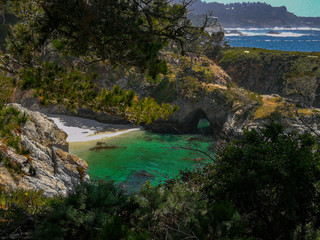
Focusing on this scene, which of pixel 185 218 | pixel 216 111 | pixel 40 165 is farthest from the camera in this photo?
pixel 216 111

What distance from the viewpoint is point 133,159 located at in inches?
823

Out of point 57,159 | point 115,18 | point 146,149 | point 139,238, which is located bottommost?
point 146,149

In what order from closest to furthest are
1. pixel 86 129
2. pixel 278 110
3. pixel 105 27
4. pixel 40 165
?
pixel 105 27 < pixel 40 165 < pixel 278 110 < pixel 86 129

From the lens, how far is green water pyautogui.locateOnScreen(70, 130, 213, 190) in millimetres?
17547

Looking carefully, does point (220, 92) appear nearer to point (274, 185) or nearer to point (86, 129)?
point (86, 129)

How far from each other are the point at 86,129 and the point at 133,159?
33.1 feet

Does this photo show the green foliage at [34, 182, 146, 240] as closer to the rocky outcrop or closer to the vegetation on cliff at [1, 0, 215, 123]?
the vegetation on cliff at [1, 0, 215, 123]

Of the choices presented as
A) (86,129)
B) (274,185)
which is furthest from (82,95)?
(86,129)

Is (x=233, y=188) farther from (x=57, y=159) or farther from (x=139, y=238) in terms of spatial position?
(x=57, y=159)

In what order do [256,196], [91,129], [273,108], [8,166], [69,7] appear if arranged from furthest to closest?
1. [91,129]
2. [273,108]
3. [8,166]
4. [69,7]
5. [256,196]

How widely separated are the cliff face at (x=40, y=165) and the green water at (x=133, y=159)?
5.20 meters

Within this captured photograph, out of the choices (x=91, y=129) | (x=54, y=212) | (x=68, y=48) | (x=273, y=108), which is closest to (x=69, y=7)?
(x=68, y=48)

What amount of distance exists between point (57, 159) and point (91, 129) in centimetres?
1908

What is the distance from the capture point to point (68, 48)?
6.11 m
